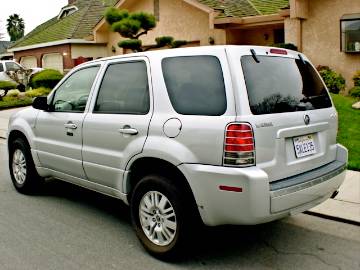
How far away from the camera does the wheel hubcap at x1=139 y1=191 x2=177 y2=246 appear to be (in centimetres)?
404

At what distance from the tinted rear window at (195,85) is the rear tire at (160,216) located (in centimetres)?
68

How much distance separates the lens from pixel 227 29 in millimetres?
20484

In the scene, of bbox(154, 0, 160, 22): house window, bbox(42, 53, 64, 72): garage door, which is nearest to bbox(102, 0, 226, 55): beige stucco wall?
bbox(154, 0, 160, 22): house window

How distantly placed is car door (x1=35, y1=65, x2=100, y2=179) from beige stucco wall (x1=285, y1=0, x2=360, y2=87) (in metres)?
12.8

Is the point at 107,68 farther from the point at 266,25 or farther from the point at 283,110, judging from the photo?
the point at 266,25

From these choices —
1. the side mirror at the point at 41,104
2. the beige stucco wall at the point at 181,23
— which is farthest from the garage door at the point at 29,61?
the side mirror at the point at 41,104

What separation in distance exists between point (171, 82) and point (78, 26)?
26323 millimetres

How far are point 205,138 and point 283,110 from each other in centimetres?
74

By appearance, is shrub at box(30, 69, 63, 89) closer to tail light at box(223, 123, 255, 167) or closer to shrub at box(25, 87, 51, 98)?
shrub at box(25, 87, 51, 98)

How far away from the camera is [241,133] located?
363cm

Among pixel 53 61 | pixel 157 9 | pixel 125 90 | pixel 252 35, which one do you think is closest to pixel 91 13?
pixel 53 61

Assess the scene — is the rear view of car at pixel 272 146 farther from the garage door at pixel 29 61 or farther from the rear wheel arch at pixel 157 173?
the garage door at pixel 29 61

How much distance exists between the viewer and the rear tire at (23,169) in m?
6.00

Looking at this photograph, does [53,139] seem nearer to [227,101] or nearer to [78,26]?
[227,101]
